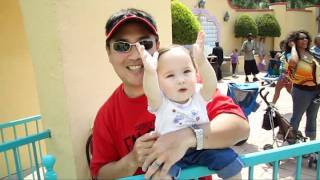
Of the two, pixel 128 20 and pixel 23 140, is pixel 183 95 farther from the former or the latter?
pixel 23 140

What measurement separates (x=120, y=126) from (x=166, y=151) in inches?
15.0

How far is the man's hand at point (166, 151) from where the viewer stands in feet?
4.11

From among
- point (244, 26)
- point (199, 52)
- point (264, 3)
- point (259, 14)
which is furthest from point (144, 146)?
point (264, 3)

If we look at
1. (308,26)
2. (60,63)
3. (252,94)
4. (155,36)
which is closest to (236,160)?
(155,36)

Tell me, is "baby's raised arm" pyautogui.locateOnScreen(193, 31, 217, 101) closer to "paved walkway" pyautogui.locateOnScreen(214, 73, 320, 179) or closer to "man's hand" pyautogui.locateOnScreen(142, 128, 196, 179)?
"man's hand" pyautogui.locateOnScreen(142, 128, 196, 179)

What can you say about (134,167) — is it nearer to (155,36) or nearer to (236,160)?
(236,160)

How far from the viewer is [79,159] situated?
2.79m

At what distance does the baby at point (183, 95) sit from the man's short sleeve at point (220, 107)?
0.11m

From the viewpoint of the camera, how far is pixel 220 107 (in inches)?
57.6

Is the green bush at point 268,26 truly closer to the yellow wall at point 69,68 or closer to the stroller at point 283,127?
the stroller at point 283,127

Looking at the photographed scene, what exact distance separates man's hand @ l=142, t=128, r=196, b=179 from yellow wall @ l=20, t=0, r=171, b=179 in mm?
1513

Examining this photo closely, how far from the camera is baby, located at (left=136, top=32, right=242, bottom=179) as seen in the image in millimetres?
1300

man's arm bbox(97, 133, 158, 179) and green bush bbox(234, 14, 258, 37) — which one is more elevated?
green bush bbox(234, 14, 258, 37)

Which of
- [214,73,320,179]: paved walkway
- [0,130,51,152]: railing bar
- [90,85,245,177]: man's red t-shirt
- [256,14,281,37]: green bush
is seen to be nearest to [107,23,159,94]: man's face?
[90,85,245,177]: man's red t-shirt
